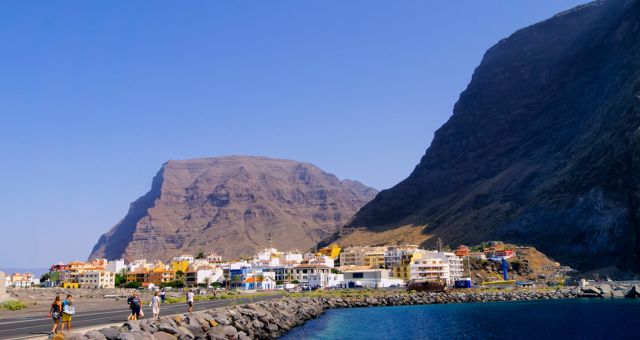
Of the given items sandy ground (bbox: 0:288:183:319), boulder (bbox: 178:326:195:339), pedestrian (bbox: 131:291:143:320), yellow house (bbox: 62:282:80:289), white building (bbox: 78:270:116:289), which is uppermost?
pedestrian (bbox: 131:291:143:320)

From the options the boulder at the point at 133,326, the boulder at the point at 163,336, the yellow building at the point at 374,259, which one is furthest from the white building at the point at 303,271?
the boulder at the point at 133,326

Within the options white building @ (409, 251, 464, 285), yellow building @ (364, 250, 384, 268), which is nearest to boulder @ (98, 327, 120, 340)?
white building @ (409, 251, 464, 285)

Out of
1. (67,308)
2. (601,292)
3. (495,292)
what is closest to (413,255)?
(495,292)

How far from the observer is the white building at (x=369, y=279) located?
470ft

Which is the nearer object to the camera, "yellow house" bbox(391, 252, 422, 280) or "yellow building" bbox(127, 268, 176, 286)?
"yellow house" bbox(391, 252, 422, 280)

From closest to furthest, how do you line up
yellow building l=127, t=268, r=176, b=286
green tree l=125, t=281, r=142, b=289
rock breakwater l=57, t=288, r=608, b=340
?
1. rock breakwater l=57, t=288, r=608, b=340
2. green tree l=125, t=281, r=142, b=289
3. yellow building l=127, t=268, r=176, b=286

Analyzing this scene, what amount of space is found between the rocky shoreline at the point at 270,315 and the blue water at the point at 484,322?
8.71 ft

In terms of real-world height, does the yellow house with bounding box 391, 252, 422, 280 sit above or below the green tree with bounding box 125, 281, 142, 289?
above

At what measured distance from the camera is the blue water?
56562 mm

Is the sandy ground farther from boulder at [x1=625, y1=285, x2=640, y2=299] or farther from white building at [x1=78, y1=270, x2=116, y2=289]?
white building at [x1=78, y1=270, x2=116, y2=289]

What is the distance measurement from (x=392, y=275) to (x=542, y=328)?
321 feet

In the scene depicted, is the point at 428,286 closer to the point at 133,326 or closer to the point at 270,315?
the point at 270,315

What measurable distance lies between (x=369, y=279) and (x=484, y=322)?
8065 centimetres

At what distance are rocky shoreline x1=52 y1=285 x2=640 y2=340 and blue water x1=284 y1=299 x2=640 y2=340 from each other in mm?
2656
